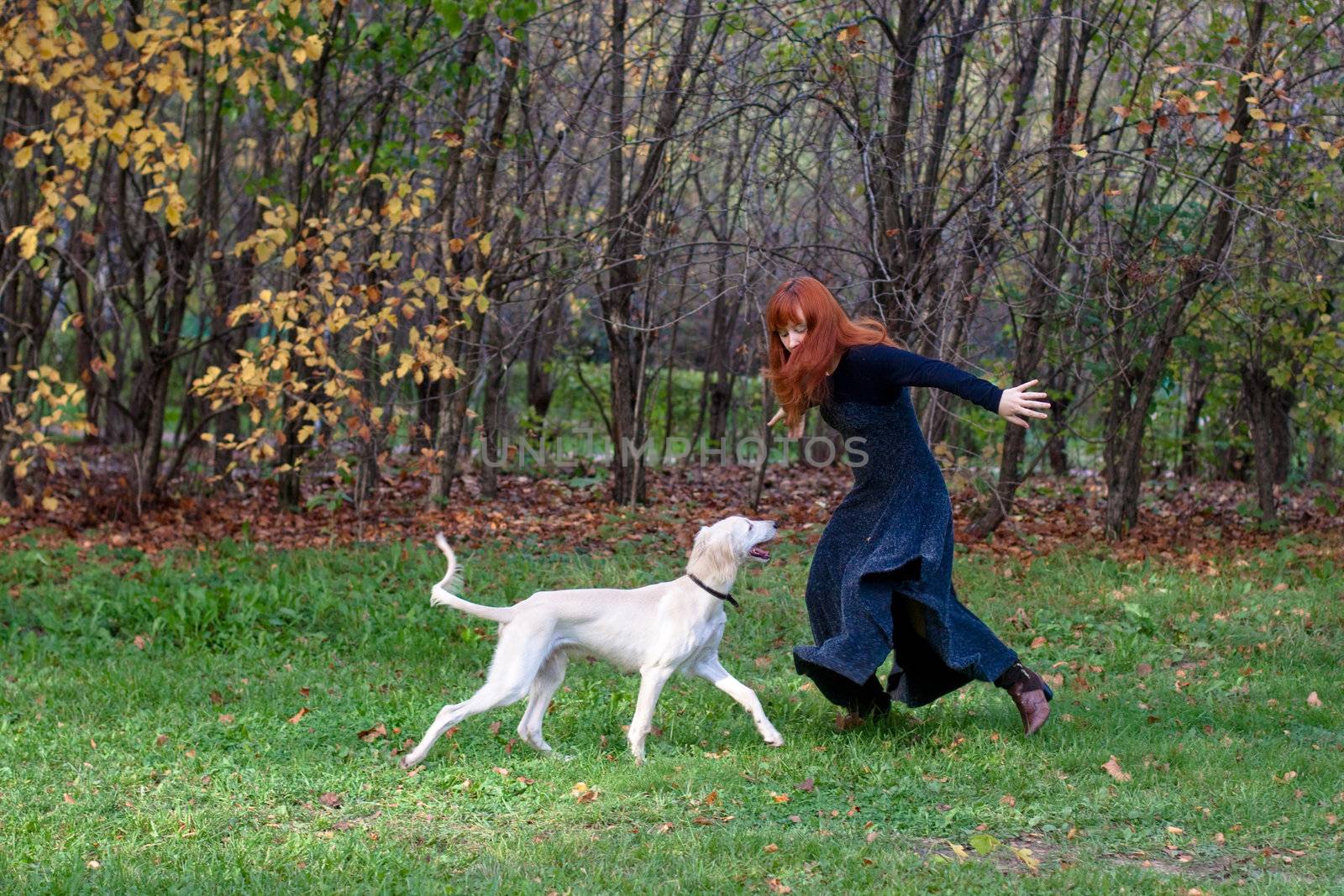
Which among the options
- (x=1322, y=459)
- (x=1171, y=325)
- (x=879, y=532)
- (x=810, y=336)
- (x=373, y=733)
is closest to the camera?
(x=810, y=336)

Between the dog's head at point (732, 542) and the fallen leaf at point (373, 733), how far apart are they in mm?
1677

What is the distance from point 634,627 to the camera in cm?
545


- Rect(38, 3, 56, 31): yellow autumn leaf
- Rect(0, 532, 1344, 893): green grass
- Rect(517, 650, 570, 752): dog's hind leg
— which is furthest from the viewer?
Rect(38, 3, 56, 31): yellow autumn leaf

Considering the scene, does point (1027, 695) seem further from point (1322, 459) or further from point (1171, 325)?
point (1322, 459)

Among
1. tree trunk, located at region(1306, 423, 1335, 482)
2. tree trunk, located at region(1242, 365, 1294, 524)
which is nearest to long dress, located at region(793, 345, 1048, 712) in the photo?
tree trunk, located at region(1242, 365, 1294, 524)

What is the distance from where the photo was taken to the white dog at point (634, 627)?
535 centimetres

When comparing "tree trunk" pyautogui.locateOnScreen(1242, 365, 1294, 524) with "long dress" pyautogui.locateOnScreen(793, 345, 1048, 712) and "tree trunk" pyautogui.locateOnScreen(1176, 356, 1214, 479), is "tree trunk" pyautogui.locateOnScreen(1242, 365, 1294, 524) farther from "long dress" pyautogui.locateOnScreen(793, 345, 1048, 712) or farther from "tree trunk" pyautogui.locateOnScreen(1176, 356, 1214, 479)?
"long dress" pyautogui.locateOnScreen(793, 345, 1048, 712)

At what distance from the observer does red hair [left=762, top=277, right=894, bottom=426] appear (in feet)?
17.1

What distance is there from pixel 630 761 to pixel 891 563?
53.7 inches

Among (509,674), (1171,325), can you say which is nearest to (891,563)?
(509,674)

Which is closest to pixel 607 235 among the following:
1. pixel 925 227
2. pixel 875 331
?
pixel 925 227

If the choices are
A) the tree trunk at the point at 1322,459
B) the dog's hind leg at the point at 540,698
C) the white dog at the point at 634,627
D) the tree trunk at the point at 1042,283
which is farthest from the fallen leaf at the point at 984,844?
the tree trunk at the point at 1322,459

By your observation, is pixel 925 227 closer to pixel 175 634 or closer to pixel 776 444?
pixel 175 634

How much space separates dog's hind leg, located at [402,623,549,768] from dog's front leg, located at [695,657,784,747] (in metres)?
0.73
